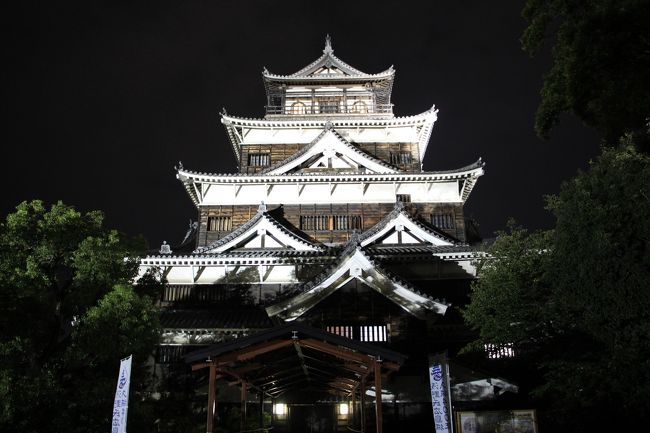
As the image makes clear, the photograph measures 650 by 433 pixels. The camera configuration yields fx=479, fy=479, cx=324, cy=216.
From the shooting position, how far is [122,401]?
420 inches

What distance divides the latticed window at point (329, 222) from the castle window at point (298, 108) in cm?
902

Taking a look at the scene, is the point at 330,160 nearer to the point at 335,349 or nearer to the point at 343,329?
the point at 343,329

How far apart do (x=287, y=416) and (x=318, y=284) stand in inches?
179

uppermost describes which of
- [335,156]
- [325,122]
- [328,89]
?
[328,89]

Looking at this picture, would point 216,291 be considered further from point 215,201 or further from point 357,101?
point 357,101

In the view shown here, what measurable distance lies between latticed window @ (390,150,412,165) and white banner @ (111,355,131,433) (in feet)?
68.7

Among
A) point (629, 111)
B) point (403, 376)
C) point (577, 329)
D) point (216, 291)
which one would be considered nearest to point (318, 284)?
point (403, 376)

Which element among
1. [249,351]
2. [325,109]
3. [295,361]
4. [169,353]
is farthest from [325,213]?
[249,351]

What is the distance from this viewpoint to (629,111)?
1227 cm

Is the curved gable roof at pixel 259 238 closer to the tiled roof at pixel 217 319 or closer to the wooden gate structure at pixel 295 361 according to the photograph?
the tiled roof at pixel 217 319

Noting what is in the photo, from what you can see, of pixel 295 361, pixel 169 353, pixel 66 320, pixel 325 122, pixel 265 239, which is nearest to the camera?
pixel 295 361

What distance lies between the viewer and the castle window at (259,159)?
94.7 ft

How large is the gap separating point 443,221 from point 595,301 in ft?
48.4

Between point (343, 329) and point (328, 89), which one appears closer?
point (343, 329)
